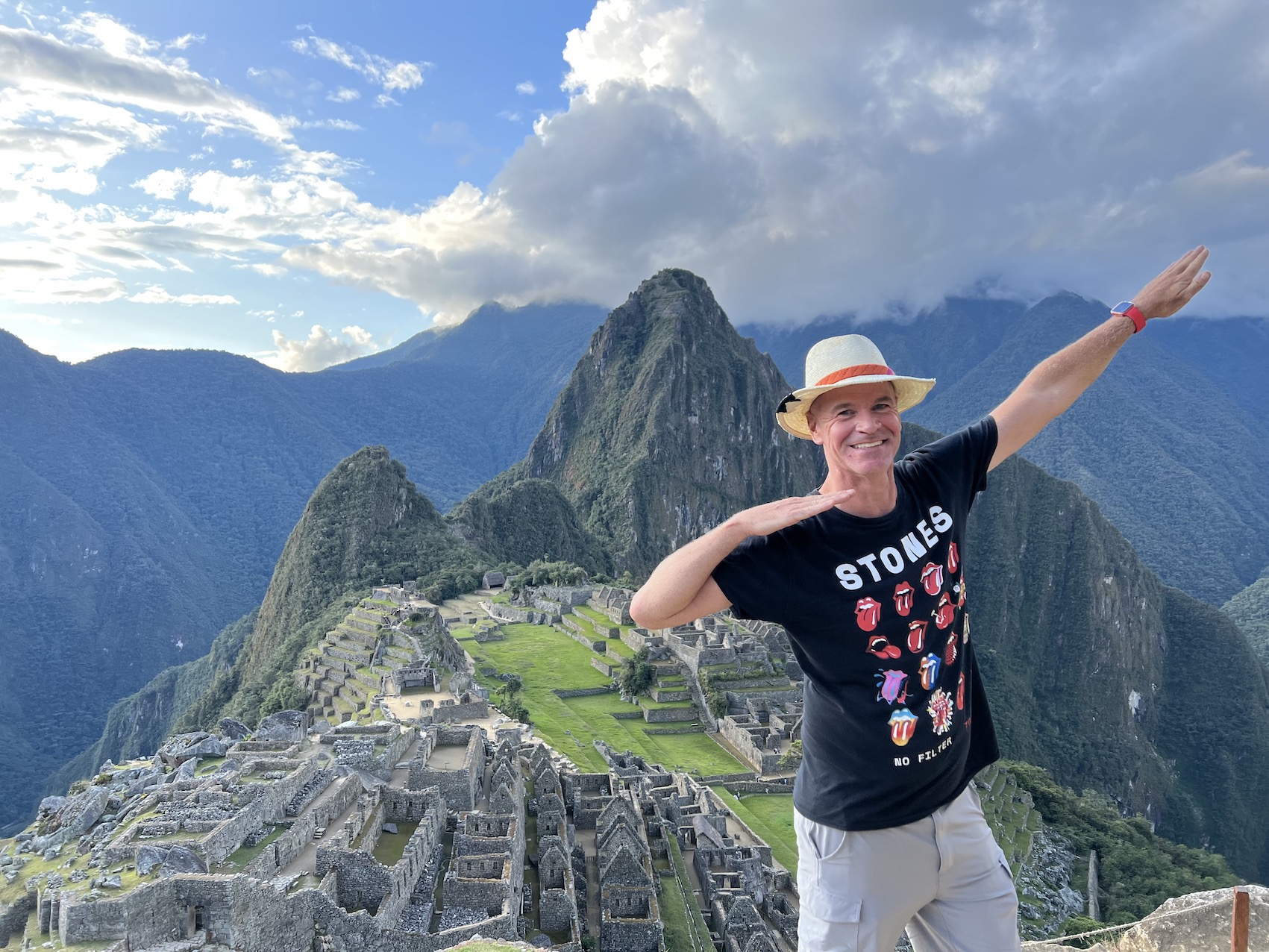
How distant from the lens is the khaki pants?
3191 mm

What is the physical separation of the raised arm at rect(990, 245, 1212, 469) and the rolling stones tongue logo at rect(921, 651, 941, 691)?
109 cm

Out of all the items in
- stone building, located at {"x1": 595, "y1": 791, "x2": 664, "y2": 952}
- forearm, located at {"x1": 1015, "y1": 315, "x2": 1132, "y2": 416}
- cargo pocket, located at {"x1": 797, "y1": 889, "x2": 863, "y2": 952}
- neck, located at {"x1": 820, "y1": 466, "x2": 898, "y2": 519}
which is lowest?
stone building, located at {"x1": 595, "y1": 791, "x2": 664, "y2": 952}

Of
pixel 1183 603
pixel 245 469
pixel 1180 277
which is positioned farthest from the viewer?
pixel 245 469

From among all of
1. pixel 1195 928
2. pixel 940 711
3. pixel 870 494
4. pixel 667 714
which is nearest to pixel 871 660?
pixel 940 711

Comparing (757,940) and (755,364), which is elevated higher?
(755,364)

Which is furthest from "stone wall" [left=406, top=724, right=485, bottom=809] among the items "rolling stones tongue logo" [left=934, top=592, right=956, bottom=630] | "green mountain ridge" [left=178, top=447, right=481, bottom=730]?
"green mountain ridge" [left=178, top=447, right=481, bottom=730]

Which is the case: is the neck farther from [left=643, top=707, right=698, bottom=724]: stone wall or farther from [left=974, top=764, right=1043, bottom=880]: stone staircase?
[left=643, top=707, right=698, bottom=724]: stone wall

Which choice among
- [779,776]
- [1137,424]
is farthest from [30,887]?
[1137,424]

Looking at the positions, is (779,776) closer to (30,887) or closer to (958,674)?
(30,887)

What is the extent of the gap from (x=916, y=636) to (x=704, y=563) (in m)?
0.99

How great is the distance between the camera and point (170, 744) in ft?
57.5

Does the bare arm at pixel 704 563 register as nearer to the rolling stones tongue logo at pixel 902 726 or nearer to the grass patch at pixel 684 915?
the rolling stones tongue logo at pixel 902 726

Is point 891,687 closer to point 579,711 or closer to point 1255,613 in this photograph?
point 579,711

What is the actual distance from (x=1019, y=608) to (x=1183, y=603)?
69.3ft
